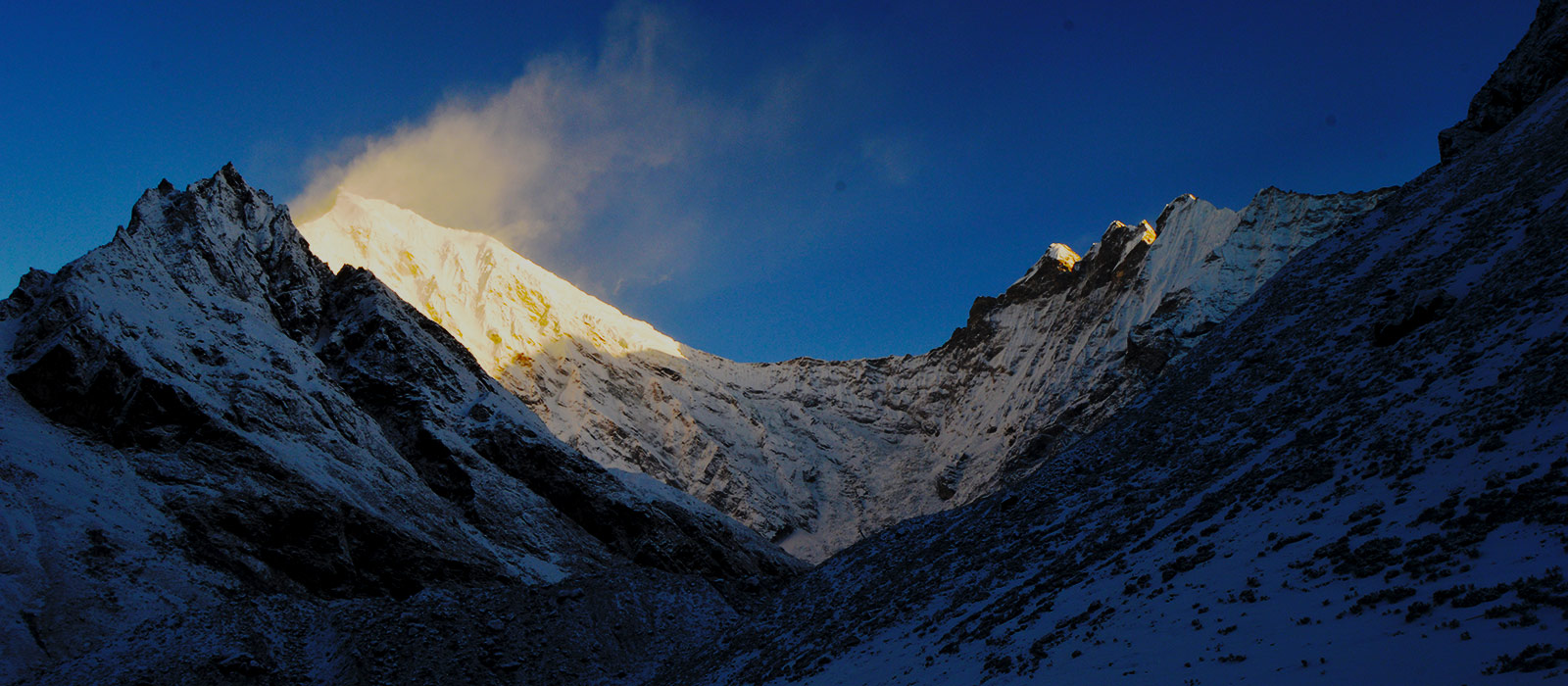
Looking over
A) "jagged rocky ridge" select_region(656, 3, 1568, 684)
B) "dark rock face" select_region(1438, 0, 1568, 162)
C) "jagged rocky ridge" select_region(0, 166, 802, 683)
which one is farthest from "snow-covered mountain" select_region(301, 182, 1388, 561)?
"jagged rocky ridge" select_region(656, 3, 1568, 684)

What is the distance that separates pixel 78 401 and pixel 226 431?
243 inches

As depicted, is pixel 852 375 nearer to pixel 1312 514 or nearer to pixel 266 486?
pixel 266 486

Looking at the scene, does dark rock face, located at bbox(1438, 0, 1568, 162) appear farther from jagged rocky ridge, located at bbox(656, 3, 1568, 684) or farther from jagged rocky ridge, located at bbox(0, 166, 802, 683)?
jagged rocky ridge, located at bbox(0, 166, 802, 683)

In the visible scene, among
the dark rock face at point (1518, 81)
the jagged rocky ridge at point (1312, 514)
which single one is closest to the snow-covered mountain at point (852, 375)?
the dark rock face at point (1518, 81)

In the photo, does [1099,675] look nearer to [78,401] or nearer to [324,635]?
[324,635]

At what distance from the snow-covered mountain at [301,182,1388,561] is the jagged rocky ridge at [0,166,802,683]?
141ft

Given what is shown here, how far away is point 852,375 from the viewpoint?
155625 millimetres

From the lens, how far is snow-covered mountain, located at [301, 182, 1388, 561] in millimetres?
100375

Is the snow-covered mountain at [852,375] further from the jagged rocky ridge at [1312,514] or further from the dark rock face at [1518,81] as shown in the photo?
the jagged rocky ridge at [1312,514]

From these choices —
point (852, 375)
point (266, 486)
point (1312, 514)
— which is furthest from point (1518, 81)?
point (852, 375)

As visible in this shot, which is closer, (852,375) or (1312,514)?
(1312,514)

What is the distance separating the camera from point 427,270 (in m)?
128

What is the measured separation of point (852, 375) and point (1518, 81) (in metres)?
113

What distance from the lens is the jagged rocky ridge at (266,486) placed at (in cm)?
3139
